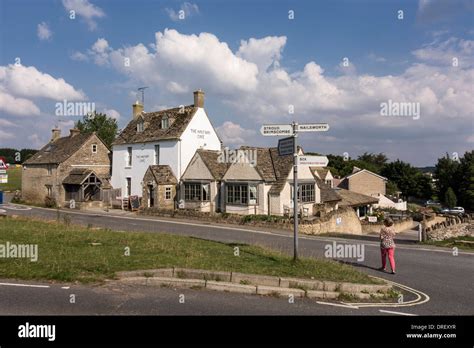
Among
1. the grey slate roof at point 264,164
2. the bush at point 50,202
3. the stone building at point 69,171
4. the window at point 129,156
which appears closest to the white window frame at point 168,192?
the window at point 129,156

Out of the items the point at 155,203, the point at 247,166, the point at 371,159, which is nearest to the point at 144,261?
the point at 247,166

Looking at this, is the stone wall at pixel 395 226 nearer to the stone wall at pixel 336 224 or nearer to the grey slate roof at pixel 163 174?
the stone wall at pixel 336 224

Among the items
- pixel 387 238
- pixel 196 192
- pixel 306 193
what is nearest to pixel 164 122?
pixel 196 192

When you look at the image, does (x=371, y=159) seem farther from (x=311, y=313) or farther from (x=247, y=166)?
(x=311, y=313)

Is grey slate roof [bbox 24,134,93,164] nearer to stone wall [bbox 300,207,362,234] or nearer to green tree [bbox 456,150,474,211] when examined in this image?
stone wall [bbox 300,207,362,234]

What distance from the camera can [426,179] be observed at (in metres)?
86.2

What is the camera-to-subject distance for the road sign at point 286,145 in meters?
10.3

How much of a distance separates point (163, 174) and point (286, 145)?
84.5 ft

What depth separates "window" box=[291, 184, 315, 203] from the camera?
1238 inches

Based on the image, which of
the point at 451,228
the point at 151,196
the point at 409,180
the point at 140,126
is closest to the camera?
the point at 451,228

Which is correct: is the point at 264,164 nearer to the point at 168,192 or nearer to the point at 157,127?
the point at 168,192

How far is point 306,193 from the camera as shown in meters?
32.3

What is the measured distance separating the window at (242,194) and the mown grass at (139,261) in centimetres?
1651
